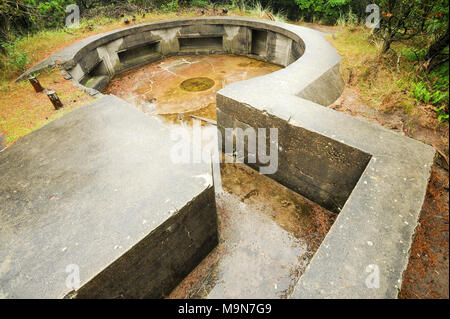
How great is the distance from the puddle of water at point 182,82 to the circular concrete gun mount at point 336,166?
142 cm

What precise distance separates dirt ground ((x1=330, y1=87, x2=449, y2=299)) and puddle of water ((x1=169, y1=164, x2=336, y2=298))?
3.74 feet

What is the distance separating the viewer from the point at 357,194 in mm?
1957

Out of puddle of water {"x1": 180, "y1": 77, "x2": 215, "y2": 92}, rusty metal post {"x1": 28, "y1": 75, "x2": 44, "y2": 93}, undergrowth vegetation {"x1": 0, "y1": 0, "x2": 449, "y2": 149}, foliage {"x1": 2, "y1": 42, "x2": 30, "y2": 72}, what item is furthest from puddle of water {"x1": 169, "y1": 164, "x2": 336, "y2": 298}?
foliage {"x1": 2, "y1": 42, "x2": 30, "y2": 72}

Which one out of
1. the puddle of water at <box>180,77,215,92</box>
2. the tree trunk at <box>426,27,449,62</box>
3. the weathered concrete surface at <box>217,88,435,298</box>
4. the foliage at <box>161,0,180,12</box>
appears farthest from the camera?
the foliage at <box>161,0,180,12</box>

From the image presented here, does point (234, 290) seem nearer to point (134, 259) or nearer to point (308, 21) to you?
point (134, 259)

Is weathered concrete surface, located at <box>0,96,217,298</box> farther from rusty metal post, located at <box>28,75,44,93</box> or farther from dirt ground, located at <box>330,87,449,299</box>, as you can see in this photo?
rusty metal post, located at <box>28,75,44,93</box>

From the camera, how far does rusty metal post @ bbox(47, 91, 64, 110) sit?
3.75 m

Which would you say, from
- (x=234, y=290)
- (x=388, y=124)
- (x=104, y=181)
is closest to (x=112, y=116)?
(x=104, y=181)

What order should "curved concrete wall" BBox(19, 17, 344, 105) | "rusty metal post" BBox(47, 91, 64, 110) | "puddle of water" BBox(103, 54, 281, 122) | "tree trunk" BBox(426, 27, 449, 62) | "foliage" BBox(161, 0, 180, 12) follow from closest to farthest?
"tree trunk" BBox(426, 27, 449, 62) → "rusty metal post" BBox(47, 91, 64, 110) → "curved concrete wall" BBox(19, 17, 344, 105) → "puddle of water" BBox(103, 54, 281, 122) → "foliage" BBox(161, 0, 180, 12)

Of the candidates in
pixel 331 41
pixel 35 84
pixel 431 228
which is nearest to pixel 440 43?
pixel 431 228

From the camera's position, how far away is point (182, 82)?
655 centimetres

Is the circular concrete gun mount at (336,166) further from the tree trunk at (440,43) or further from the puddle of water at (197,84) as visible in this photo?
the puddle of water at (197,84)

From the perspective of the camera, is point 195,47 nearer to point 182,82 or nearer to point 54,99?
point 182,82

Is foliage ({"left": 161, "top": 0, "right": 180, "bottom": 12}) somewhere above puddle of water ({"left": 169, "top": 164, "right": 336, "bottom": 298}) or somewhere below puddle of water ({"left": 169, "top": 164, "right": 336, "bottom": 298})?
above
